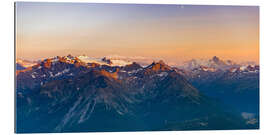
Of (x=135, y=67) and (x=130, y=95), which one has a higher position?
(x=135, y=67)

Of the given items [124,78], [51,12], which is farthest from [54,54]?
[124,78]

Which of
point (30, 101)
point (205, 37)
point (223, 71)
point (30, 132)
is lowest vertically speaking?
point (30, 132)

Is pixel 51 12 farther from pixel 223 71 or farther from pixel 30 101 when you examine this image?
pixel 223 71
